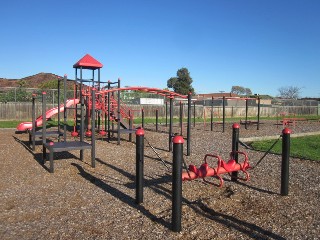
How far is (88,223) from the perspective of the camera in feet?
13.7

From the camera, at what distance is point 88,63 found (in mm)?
13594

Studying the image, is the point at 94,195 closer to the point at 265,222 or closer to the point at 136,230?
the point at 136,230

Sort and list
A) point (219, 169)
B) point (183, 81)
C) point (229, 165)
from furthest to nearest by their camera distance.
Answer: point (183, 81)
point (229, 165)
point (219, 169)

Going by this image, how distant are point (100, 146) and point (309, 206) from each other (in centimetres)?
773

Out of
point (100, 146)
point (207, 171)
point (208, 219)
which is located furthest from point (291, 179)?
point (100, 146)

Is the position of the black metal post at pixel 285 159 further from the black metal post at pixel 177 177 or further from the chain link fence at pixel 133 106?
the chain link fence at pixel 133 106

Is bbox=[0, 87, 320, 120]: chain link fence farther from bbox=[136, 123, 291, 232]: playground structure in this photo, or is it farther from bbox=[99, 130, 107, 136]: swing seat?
bbox=[136, 123, 291, 232]: playground structure

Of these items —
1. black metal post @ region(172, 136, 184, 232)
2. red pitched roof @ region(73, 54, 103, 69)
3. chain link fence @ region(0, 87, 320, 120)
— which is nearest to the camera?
black metal post @ region(172, 136, 184, 232)

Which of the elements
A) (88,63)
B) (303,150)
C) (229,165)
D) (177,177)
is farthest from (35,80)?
(177,177)

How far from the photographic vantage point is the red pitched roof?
13.5 m

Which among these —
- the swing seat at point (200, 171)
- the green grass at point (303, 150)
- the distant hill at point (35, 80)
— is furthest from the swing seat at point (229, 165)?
the distant hill at point (35, 80)

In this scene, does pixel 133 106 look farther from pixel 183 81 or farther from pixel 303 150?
pixel 183 81

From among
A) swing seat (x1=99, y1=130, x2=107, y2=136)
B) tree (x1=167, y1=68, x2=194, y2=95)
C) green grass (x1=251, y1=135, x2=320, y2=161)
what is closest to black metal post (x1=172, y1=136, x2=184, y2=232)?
green grass (x1=251, y1=135, x2=320, y2=161)

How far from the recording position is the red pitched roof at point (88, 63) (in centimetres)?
1350
